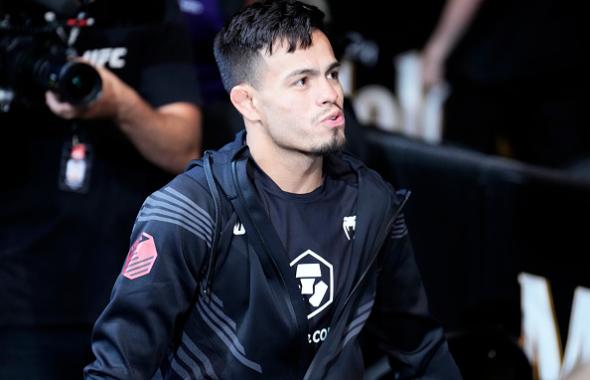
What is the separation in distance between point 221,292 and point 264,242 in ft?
0.51

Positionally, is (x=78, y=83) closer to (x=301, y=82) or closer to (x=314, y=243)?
(x=301, y=82)

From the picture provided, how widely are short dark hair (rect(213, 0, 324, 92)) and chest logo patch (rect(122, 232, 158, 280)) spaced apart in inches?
19.4

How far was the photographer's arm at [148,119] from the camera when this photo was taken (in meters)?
2.75

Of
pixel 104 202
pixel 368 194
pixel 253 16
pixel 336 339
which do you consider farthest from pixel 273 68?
pixel 104 202

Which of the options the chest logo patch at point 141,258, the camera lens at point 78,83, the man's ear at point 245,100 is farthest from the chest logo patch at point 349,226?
the camera lens at point 78,83

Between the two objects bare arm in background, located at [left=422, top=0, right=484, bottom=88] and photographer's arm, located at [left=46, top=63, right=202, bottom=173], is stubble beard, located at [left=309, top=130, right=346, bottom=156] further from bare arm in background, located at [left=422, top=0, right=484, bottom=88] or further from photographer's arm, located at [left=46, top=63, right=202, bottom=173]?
bare arm in background, located at [left=422, top=0, right=484, bottom=88]

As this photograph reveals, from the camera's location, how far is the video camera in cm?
256

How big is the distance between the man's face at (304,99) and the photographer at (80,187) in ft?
2.17

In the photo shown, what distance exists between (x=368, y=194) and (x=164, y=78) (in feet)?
3.16

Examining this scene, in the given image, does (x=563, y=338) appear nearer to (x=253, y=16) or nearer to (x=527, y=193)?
(x=527, y=193)

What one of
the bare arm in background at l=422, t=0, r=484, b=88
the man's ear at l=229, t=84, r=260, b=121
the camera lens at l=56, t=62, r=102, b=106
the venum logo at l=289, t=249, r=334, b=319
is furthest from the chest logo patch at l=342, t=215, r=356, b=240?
the bare arm in background at l=422, t=0, r=484, b=88

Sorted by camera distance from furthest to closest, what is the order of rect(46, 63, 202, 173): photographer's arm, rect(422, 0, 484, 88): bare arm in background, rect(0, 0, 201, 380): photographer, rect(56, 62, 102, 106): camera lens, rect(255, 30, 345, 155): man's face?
rect(422, 0, 484, 88): bare arm in background → rect(0, 0, 201, 380): photographer → rect(46, 63, 202, 173): photographer's arm → rect(56, 62, 102, 106): camera lens → rect(255, 30, 345, 155): man's face

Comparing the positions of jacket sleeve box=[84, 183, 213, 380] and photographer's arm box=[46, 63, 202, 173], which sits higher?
photographer's arm box=[46, 63, 202, 173]

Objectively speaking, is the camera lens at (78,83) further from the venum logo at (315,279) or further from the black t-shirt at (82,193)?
the venum logo at (315,279)
